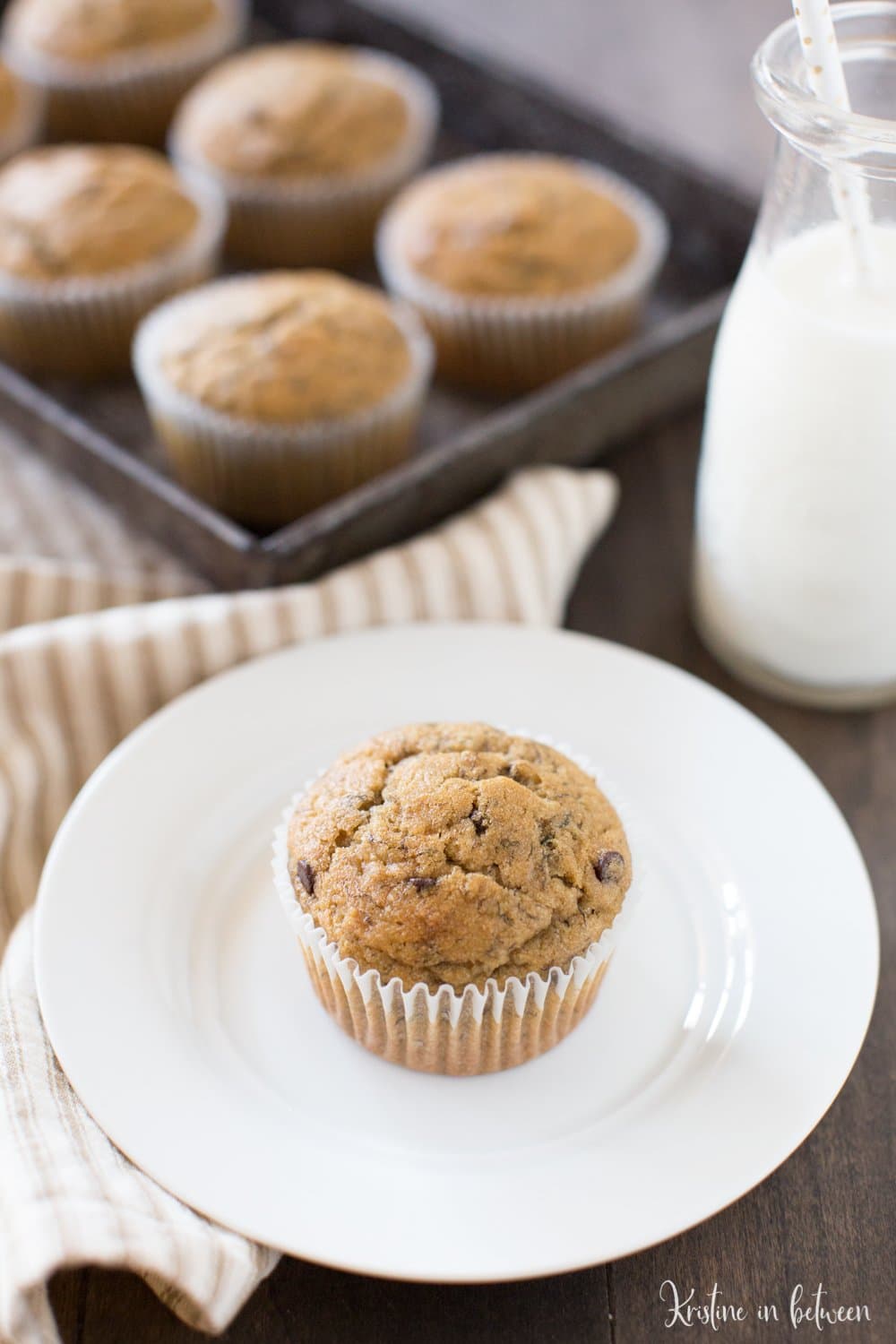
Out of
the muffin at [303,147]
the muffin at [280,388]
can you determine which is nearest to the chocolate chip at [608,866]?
the muffin at [280,388]

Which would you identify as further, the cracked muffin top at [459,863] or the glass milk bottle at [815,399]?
the glass milk bottle at [815,399]

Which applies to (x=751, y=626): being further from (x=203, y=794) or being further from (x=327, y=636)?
(x=203, y=794)

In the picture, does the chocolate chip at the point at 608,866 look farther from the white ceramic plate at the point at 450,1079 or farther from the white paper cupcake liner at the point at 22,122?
the white paper cupcake liner at the point at 22,122

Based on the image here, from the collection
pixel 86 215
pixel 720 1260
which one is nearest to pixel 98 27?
pixel 86 215

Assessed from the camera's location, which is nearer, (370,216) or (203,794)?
(203,794)

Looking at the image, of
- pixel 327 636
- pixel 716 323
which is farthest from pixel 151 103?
pixel 327 636

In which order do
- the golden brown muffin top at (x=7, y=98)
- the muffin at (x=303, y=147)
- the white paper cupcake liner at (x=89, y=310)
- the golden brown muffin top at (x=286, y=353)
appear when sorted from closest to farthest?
1. the golden brown muffin top at (x=286, y=353)
2. the white paper cupcake liner at (x=89, y=310)
3. the muffin at (x=303, y=147)
4. the golden brown muffin top at (x=7, y=98)

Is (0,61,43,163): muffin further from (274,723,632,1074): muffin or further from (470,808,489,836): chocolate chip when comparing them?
(470,808,489,836): chocolate chip
